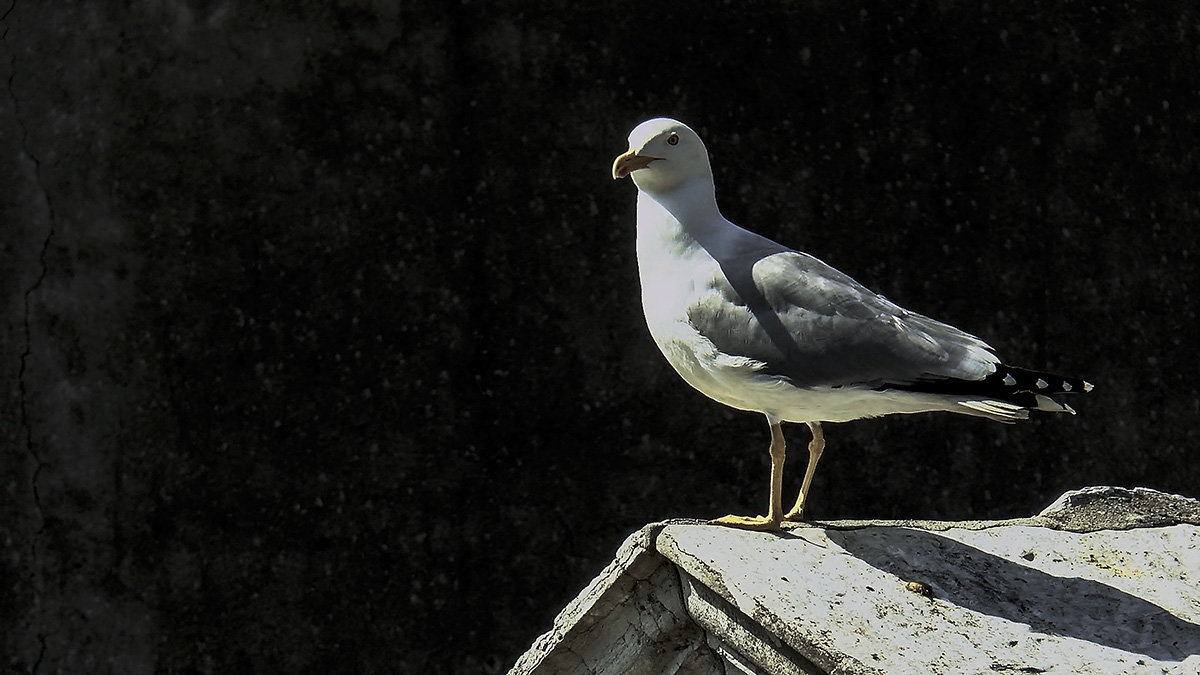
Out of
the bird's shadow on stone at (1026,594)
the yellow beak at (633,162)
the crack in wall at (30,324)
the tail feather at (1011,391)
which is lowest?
the crack in wall at (30,324)

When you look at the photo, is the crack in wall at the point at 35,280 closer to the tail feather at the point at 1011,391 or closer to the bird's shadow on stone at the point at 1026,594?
the bird's shadow on stone at the point at 1026,594

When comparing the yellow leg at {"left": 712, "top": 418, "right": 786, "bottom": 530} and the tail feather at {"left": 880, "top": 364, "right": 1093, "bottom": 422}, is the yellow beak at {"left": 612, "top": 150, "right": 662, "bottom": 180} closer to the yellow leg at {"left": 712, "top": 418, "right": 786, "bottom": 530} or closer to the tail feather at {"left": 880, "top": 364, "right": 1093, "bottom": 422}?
the yellow leg at {"left": 712, "top": 418, "right": 786, "bottom": 530}

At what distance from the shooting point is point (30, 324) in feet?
15.3

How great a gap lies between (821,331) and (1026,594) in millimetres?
559

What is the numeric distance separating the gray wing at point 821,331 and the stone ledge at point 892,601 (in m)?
0.29

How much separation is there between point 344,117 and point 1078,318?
8.82 feet

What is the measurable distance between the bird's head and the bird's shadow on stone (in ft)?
2.33

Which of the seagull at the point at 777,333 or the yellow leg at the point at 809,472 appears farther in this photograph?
the yellow leg at the point at 809,472

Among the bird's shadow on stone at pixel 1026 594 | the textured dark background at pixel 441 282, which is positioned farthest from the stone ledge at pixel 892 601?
the textured dark background at pixel 441 282

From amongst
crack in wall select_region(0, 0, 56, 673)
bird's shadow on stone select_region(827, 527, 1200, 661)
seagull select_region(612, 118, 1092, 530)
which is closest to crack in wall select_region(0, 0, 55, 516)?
crack in wall select_region(0, 0, 56, 673)

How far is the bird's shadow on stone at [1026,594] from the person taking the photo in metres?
2.07

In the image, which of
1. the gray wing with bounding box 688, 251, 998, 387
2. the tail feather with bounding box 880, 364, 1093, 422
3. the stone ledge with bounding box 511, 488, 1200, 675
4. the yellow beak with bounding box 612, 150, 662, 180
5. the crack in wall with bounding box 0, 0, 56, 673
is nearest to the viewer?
the stone ledge with bounding box 511, 488, 1200, 675

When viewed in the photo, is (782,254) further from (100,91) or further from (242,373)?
(100,91)

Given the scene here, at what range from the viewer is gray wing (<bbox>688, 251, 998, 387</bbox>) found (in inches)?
92.8
